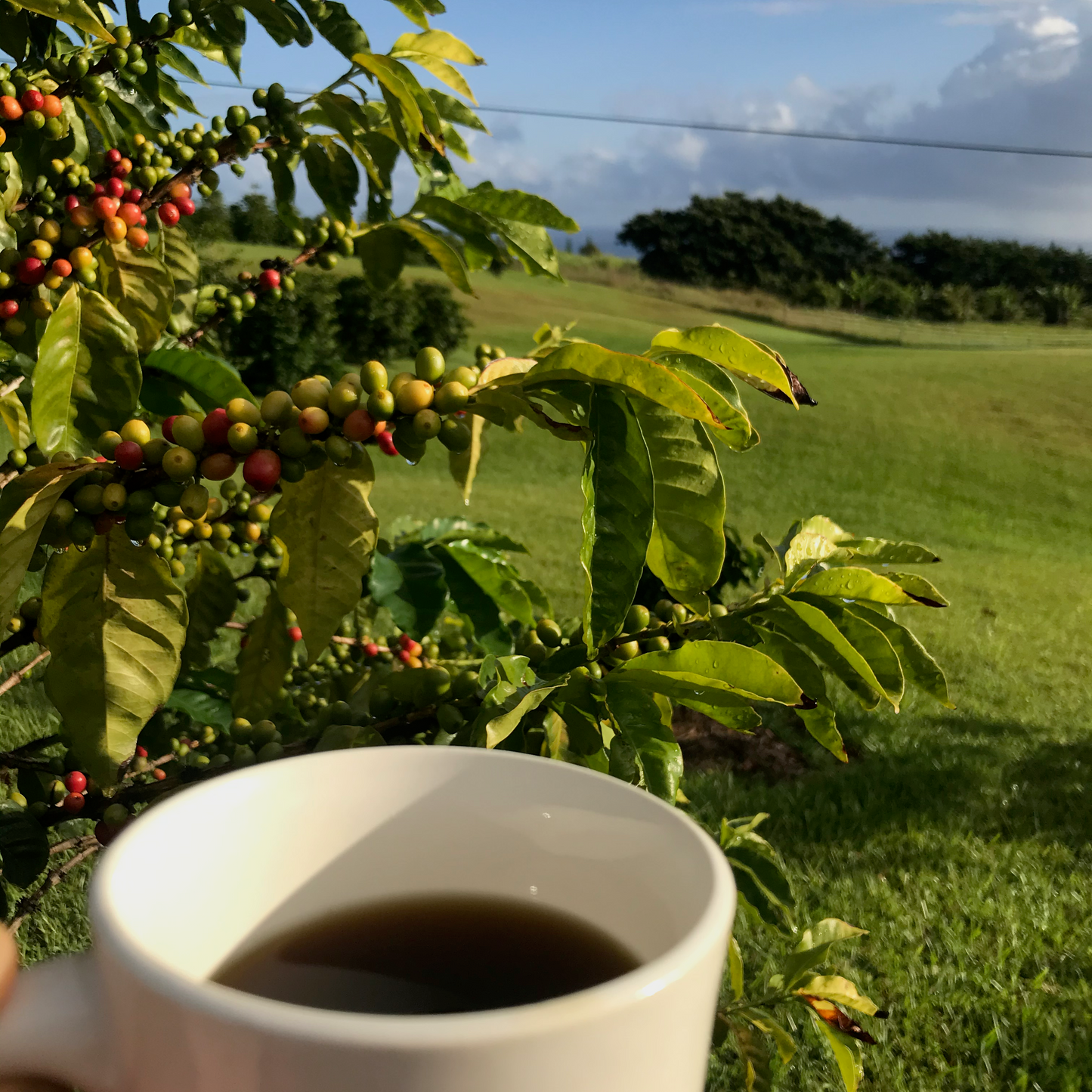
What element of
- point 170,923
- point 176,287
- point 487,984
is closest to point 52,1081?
point 170,923

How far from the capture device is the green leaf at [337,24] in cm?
87

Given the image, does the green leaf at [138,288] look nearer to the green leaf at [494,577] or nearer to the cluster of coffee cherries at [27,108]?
the cluster of coffee cherries at [27,108]

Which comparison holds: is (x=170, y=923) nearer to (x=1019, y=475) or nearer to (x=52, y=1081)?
(x=52, y=1081)

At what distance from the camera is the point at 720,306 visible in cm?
2061

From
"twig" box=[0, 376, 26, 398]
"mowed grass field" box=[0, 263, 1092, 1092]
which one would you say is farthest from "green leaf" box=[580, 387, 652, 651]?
"mowed grass field" box=[0, 263, 1092, 1092]

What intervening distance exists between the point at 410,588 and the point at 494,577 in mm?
94

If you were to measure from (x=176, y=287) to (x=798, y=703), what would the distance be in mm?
809

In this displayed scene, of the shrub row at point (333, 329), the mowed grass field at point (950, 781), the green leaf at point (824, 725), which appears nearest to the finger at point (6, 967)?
the green leaf at point (824, 725)

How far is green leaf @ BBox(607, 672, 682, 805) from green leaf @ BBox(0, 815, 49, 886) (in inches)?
19.1

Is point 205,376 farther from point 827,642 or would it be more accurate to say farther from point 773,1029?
point 773,1029

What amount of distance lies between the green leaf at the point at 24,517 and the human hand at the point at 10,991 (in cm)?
22

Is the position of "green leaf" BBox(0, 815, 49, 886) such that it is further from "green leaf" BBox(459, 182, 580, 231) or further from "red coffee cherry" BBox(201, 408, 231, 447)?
"green leaf" BBox(459, 182, 580, 231)

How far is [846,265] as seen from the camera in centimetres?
2430

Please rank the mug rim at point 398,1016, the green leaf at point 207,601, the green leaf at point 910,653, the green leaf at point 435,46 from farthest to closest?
the green leaf at point 207,601 → the green leaf at point 435,46 → the green leaf at point 910,653 → the mug rim at point 398,1016
